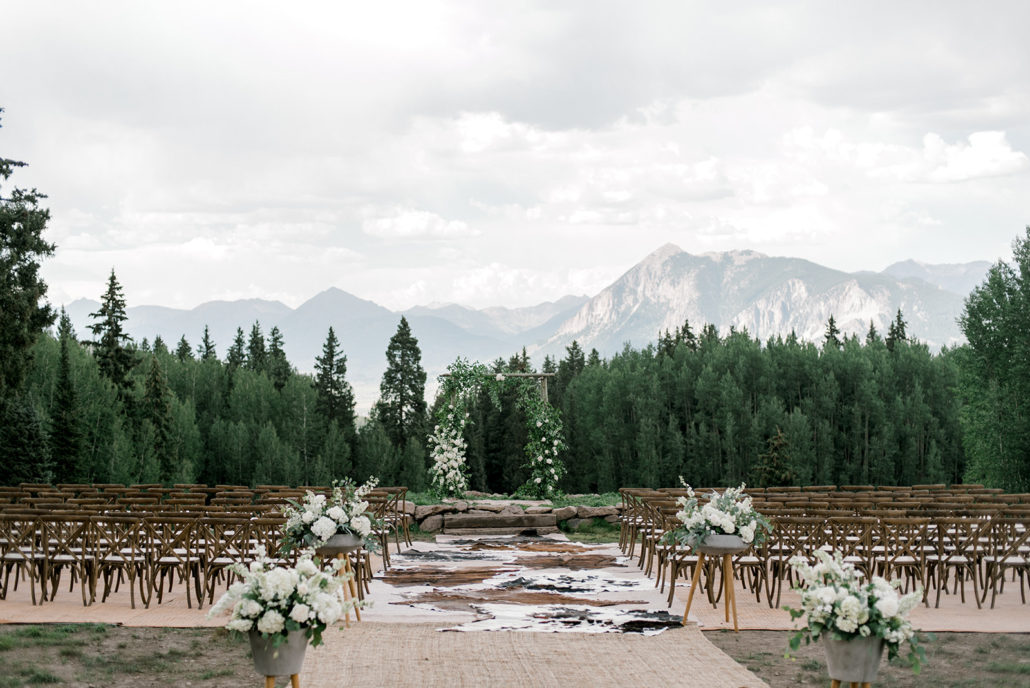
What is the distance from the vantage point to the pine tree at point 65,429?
22531 mm

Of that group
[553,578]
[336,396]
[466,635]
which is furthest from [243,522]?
[336,396]

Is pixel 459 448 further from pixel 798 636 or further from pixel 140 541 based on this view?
pixel 798 636

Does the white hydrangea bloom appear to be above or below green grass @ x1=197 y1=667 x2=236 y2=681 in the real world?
above

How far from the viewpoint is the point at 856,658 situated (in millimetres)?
4770

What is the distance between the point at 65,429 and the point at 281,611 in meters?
20.3

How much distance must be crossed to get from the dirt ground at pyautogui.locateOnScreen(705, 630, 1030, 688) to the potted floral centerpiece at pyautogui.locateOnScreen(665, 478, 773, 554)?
0.70 metres

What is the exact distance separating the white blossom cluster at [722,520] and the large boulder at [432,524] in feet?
27.1

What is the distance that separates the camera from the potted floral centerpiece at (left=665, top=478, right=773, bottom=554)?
788 centimetres

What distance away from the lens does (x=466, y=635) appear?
24.3 feet

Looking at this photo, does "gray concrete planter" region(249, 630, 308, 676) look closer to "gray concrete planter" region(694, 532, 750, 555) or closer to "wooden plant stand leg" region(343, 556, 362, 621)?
"wooden plant stand leg" region(343, 556, 362, 621)

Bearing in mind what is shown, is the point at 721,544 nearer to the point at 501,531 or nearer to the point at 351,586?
the point at 351,586

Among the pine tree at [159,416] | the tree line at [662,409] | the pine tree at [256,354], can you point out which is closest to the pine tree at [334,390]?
the pine tree at [256,354]

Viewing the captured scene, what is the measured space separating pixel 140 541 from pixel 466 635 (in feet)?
12.7

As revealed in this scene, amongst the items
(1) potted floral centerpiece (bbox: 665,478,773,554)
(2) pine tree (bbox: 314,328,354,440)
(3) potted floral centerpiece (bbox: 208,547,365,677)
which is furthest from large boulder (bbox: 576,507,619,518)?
(2) pine tree (bbox: 314,328,354,440)
